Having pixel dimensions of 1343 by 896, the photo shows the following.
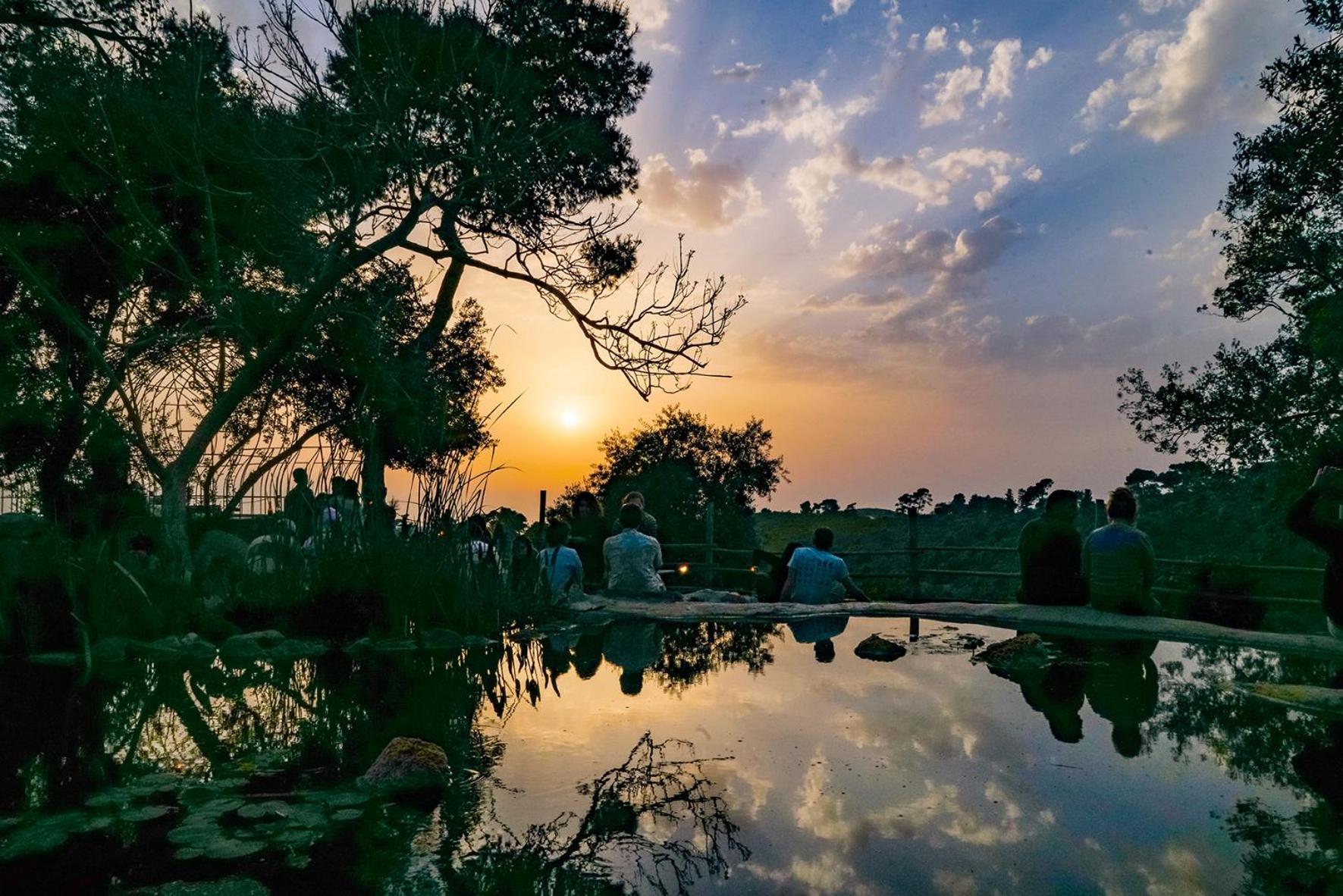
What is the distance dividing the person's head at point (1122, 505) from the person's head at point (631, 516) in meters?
4.34

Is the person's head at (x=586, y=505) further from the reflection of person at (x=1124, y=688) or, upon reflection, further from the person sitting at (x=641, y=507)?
the reflection of person at (x=1124, y=688)

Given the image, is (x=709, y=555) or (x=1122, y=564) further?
(x=709, y=555)

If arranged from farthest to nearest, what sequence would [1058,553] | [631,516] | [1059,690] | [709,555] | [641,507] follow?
[709,555]
[641,507]
[631,516]
[1058,553]
[1059,690]

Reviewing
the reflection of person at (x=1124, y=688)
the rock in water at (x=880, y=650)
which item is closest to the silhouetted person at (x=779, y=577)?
the rock in water at (x=880, y=650)

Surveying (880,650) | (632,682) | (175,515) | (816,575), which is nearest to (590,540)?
(816,575)

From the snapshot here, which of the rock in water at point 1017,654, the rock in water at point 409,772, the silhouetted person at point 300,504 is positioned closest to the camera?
the rock in water at point 409,772

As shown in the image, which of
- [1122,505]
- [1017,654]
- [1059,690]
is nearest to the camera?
[1059,690]

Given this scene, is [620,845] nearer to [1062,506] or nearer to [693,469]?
[1062,506]

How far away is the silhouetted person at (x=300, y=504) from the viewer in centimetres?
626

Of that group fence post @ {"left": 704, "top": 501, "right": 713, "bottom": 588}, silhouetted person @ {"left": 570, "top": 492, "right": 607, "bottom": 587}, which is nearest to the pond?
silhouetted person @ {"left": 570, "top": 492, "right": 607, "bottom": 587}

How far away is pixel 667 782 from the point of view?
116 inches

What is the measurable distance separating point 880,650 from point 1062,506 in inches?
123

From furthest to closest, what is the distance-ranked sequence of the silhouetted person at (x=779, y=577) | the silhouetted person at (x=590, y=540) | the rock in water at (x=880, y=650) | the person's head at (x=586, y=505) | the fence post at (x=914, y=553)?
the fence post at (x=914, y=553)
the silhouetted person at (x=590, y=540)
the person's head at (x=586, y=505)
the silhouetted person at (x=779, y=577)
the rock in water at (x=880, y=650)

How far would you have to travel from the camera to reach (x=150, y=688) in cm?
442
